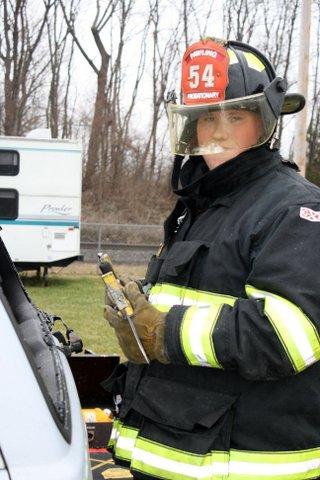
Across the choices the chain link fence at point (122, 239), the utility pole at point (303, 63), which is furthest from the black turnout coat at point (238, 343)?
the chain link fence at point (122, 239)

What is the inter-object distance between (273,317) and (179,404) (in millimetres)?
448

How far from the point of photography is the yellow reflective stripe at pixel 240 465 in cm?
186

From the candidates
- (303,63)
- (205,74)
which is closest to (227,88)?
(205,74)

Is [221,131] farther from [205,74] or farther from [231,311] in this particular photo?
[231,311]

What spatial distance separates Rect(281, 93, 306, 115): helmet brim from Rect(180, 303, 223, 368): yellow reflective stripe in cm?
93

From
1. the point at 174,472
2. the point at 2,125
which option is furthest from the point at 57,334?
the point at 2,125

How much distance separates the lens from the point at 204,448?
1873 millimetres

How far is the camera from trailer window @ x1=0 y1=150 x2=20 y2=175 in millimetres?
12664

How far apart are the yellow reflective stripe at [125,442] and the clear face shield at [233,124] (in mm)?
956

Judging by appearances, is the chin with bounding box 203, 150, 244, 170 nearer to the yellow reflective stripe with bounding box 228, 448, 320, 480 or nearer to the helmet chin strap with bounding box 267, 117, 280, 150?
the helmet chin strap with bounding box 267, 117, 280, 150

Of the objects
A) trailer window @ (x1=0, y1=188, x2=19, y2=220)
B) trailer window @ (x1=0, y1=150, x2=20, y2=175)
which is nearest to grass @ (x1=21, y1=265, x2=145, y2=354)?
trailer window @ (x1=0, y1=188, x2=19, y2=220)

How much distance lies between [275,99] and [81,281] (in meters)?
11.5

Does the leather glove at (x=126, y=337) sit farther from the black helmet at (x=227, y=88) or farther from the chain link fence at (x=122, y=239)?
the chain link fence at (x=122, y=239)

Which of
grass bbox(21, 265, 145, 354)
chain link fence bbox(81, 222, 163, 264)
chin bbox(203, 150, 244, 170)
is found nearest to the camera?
chin bbox(203, 150, 244, 170)
